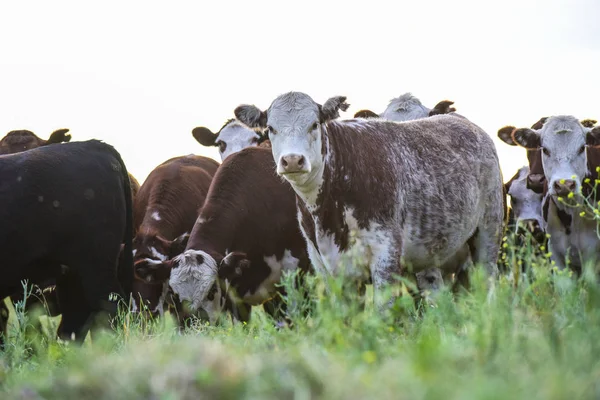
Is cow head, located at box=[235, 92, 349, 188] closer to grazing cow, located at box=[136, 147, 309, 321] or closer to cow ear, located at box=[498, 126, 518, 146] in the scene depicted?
grazing cow, located at box=[136, 147, 309, 321]

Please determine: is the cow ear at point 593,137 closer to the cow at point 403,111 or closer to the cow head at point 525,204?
Result: the cow head at point 525,204

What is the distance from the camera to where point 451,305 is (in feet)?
14.2

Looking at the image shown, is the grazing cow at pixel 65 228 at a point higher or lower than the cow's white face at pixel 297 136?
lower

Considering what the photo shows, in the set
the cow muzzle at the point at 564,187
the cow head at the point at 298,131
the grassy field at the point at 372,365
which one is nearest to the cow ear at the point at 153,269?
the cow head at the point at 298,131

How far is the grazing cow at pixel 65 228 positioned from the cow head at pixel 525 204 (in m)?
5.54

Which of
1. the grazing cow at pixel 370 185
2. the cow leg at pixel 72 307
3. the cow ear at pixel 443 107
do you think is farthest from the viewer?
the cow ear at pixel 443 107

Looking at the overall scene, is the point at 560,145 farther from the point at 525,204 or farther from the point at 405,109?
the point at 405,109

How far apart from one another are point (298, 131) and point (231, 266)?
2.72 m

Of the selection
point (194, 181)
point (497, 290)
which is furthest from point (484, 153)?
point (497, 290)

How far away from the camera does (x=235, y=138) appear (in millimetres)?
14117

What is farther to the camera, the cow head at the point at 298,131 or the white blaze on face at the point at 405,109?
the white blaze on face at the point at 405,109

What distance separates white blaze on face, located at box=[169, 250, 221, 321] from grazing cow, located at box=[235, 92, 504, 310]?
6.92 feet

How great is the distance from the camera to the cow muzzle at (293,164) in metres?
6.91

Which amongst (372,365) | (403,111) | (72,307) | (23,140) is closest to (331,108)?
(72,307)
